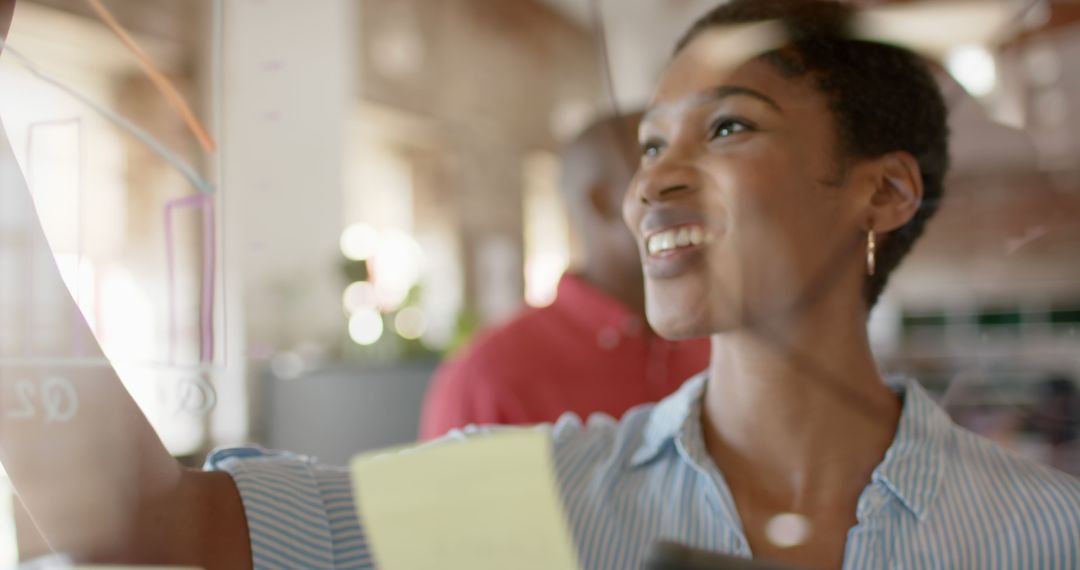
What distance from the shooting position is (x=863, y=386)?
0.33 metres

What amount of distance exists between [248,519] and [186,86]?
17 centimetres

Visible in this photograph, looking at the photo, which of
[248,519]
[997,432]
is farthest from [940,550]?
[248,519]

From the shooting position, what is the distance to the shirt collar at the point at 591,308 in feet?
2.65

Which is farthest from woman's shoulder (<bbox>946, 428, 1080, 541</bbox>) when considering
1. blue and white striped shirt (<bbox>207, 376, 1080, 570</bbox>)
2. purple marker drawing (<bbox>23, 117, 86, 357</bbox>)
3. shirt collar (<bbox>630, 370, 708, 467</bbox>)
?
purple marker drawing (<bbox>23, 117, 86, 357</bbox>)

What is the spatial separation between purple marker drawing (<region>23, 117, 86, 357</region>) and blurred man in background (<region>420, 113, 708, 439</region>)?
0.18 metres

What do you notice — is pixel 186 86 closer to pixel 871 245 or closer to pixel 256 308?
pixel 256 308

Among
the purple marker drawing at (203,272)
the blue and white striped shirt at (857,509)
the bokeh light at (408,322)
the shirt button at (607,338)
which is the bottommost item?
the blue and white striped shirt at (857,509)

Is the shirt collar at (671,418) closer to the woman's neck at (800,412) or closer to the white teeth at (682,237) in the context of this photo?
the woman's neck at (800,412)

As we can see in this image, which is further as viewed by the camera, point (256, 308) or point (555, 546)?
point (256, 308)

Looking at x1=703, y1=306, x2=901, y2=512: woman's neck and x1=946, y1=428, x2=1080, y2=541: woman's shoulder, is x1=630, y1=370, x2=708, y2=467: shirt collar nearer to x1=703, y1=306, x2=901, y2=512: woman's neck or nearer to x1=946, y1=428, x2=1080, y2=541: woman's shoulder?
x1=703, y1=306, x2=901, y2=512: woman's neck

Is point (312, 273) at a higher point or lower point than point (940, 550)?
higher

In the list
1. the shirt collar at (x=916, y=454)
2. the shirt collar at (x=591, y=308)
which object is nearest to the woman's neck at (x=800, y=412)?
the shirt collar at (x=916, y=454)

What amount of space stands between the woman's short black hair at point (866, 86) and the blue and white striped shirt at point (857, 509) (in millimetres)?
109

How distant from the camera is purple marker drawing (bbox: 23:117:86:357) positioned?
256 millimetres
